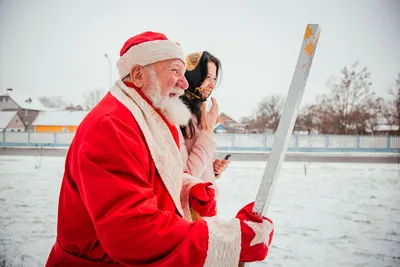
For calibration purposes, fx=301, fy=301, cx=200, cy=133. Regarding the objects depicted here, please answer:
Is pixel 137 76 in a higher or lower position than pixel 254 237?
higher

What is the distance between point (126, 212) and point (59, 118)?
2337 centimetres

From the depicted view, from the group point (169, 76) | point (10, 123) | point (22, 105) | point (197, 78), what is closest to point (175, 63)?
point (169, 76)

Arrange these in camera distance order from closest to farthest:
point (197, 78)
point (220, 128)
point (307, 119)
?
1. point (197, 78)
2. point (307, 119)
3. point (220, 128)

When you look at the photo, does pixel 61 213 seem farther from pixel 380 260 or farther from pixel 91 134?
pixel 380 260

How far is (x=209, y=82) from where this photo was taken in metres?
1.60

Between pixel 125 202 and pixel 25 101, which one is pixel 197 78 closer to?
pixel 125 202

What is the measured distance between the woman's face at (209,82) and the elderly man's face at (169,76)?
67 centimetres

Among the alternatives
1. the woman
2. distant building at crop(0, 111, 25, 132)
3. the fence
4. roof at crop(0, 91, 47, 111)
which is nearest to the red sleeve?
the woman

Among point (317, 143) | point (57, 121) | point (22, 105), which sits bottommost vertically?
point (317, 143)

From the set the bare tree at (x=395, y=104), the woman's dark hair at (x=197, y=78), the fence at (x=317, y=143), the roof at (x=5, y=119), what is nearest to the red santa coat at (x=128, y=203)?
the woman's dark hair at (x=197, y=78)

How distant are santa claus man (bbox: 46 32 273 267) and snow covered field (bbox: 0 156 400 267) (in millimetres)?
2004

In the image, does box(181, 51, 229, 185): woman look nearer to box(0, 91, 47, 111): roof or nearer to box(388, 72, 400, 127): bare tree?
box(388, 72, 400, 127): bare tree

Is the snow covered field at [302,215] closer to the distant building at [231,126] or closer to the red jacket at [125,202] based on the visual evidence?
the red jacket at [125,202]

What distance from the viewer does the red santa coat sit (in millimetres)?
619
